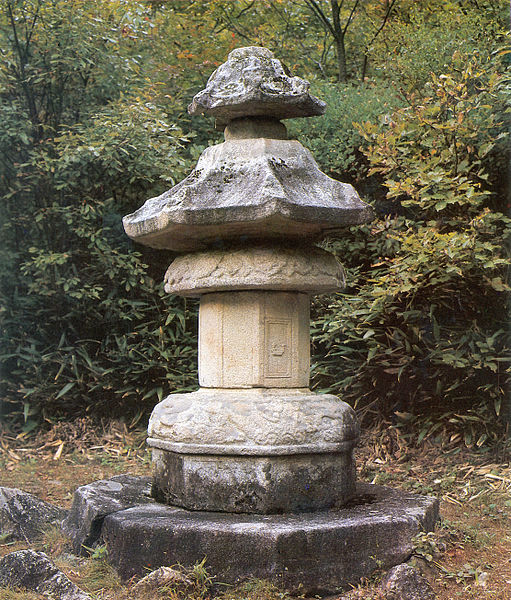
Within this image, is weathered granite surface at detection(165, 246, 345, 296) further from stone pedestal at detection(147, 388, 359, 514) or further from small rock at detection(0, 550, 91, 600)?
small rock at detection(0, 550, 91, 600)

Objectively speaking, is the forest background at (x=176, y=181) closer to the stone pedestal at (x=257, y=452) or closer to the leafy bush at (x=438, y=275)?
the leafy bush at (x=438, y=275)

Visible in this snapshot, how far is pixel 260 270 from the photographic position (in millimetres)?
3992

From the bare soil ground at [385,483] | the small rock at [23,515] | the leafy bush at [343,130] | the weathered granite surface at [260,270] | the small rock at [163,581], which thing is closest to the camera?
the small rock at [163,581]

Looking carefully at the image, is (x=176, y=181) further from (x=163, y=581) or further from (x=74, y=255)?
(x=163, y=581)

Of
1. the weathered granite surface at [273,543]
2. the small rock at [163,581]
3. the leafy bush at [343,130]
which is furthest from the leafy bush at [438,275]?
the small rock at [163,581]

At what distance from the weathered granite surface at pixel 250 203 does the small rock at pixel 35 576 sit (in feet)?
6.00

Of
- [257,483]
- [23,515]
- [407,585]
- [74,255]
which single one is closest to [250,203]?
[257,483]

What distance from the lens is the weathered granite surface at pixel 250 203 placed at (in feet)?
12.4

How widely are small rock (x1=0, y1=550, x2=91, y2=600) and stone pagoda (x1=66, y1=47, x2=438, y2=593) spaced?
1.00 feet

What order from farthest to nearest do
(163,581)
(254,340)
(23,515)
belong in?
(23,515) → (254,340) → (163,581)

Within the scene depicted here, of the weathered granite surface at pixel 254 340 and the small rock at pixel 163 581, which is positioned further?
the weathered granite surface at pixel 254 340

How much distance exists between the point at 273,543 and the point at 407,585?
68 cm

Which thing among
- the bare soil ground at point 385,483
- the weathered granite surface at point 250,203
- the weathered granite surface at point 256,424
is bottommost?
the bare soil ground at point 385,483

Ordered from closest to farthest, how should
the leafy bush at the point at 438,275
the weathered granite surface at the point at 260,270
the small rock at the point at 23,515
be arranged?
1. the weathered granite surface at the point at 260,270
2. the small rock at the point at 23,515
3. the leafy bush at the point at 438,275
